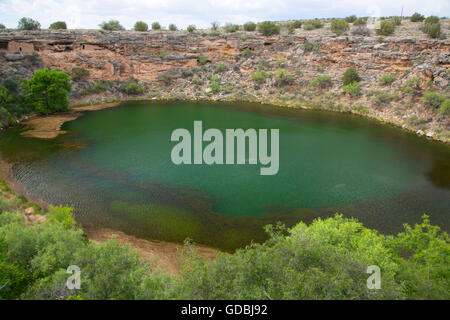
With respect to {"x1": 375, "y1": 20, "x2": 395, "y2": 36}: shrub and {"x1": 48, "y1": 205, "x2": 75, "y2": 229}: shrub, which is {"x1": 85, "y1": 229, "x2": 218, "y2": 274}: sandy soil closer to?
{"x1": 48, "y1": 205, "x2": 75, "y2": 229}: shrub

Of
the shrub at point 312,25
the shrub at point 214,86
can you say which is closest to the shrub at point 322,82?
the shrub at point 214,86

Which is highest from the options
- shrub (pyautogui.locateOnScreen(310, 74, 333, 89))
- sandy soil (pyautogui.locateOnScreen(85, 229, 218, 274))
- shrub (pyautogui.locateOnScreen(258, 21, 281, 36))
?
shrub (pyautogui.locateOnScreen(258, 21, 281, 36))

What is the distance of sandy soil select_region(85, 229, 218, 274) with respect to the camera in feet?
48.7

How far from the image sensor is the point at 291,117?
46.8 m

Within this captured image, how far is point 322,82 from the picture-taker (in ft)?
184

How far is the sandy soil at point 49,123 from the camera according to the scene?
3538 centimetres

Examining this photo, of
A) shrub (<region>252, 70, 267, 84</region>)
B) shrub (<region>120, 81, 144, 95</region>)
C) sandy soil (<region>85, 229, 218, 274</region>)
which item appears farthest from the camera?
shrub (<region>252, 70, 267, 84</region>)

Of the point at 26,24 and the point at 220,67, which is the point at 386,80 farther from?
the point at 26,24

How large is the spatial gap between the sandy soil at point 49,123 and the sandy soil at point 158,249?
78.3ft

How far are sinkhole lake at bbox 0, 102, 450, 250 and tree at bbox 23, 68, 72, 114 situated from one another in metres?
8.93

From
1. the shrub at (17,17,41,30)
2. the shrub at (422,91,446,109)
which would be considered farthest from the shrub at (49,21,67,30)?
the shrub at (422,91,446,109)
